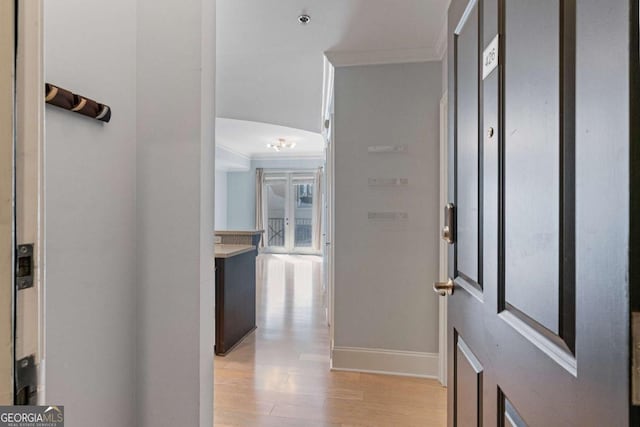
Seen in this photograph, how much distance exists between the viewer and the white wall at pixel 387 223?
2.48m

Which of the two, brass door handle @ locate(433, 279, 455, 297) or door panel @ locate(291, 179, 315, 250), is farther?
door panel @ locate(291, 179, 315, 250)

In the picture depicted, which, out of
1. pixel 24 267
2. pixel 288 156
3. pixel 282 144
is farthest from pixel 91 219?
pixel 288 156

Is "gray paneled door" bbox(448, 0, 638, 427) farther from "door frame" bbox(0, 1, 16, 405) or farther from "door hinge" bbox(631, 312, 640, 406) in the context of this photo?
"door frame" bbox(0, 1, 16, 405)

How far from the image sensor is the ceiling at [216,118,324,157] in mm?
5660

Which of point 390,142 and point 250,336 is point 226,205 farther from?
point 390,142

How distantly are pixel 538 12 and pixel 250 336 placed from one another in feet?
11.0

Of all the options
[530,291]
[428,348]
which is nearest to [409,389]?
[428,348]

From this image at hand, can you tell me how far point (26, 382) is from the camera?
514 millimetres

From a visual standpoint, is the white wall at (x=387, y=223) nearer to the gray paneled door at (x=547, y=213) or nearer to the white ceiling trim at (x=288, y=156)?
the gray paneled door at (x=547, y=213)

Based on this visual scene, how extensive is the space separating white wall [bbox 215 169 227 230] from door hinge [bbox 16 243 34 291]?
8.58 m

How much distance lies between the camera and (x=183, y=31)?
3.69ft

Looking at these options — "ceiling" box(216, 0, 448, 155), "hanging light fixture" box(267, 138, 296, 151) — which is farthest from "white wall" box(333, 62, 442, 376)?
"hanging light fixture" box(267, 138, 296, 151)

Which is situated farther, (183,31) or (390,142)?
(390,142)

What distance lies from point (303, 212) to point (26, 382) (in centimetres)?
A: 857
